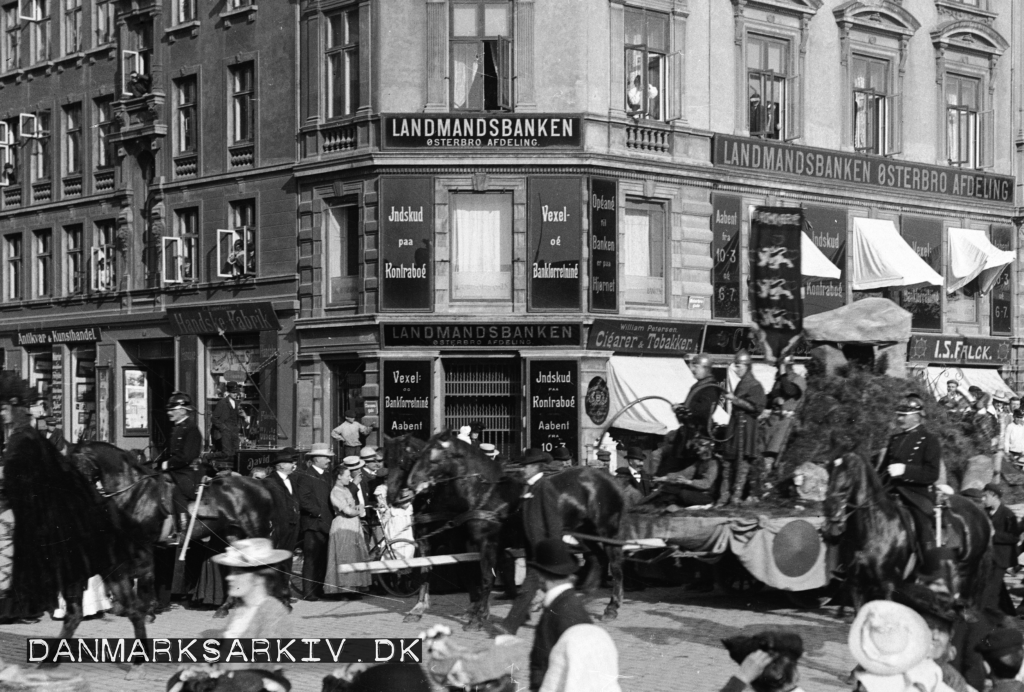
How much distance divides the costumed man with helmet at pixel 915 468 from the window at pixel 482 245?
17279 millimetres

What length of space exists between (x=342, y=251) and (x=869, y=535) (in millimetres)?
20546

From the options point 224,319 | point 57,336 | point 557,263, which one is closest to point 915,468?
point 557,263

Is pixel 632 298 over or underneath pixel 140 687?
over

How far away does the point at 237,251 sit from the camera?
33719mm

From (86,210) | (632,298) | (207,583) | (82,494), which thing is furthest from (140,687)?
(86,210)

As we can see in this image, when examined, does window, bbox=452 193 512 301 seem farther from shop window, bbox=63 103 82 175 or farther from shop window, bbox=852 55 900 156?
shop window, bbox=63 103 82 175

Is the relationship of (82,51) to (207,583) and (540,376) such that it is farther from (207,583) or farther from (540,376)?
(207,583)

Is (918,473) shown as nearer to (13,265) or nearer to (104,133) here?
(104,133)

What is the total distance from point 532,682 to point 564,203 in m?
23.1

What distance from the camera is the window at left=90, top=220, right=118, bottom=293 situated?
37.4 m

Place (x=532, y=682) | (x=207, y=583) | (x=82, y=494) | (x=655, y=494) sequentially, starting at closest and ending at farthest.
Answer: (x=532, y=682) < (x=82, y=494) < (x=655, y=494) < (x=207, y=583)

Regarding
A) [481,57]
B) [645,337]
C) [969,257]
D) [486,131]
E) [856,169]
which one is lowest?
[645,337]

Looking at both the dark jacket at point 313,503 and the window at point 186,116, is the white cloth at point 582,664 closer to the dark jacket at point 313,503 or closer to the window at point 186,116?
the dark jacket at point 313,503

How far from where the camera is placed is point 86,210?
38250mm
